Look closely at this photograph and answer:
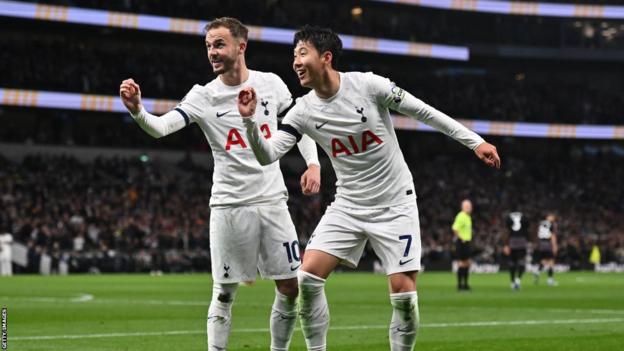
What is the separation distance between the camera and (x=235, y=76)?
358 inches

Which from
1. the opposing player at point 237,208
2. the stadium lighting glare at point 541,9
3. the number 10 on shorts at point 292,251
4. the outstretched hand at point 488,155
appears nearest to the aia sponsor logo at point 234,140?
the opposing player at point 237,208

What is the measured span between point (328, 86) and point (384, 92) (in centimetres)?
44

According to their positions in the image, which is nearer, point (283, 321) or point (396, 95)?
point (396, 95)

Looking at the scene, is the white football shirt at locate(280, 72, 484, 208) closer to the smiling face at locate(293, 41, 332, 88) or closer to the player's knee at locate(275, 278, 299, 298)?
the smiling face at locate(293, 41, 332, 88)

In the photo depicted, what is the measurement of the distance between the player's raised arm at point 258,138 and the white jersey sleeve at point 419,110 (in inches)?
29.1

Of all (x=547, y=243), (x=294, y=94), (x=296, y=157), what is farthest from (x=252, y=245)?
(x=294, y=94)

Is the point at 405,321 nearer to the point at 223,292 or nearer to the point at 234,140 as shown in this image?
the point at 223,292

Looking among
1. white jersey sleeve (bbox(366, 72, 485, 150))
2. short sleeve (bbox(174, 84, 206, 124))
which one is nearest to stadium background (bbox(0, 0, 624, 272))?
short sleeve (bbox(174, 84, 206, 124))

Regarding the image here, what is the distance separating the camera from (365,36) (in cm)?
5703

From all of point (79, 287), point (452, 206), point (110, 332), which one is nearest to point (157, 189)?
point (452, 206)

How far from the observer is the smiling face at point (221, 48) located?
28.9ft

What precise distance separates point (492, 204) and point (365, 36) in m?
10.7

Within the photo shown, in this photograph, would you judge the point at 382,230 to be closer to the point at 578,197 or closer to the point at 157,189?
the point at 157,189

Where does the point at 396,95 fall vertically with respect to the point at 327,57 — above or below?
below
